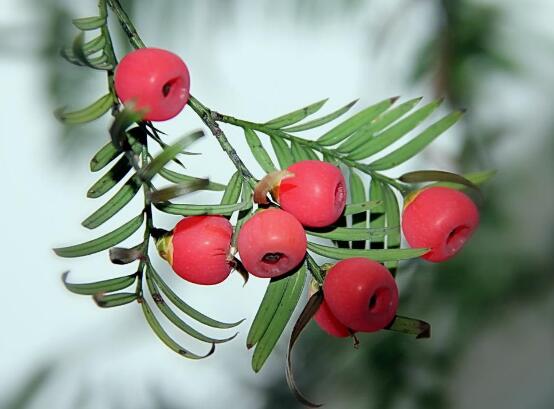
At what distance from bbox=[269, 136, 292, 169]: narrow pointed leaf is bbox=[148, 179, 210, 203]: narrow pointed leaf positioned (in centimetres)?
12

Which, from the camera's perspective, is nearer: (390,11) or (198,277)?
(198,277)

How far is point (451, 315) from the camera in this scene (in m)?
1.10

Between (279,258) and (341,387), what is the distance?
0.73 meters

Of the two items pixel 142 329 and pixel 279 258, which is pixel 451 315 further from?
pixel 279 258

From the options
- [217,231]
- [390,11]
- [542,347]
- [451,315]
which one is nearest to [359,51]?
[390,11]

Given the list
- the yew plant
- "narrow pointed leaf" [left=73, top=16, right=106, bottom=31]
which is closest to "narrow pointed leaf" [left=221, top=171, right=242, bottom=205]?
the yew plant

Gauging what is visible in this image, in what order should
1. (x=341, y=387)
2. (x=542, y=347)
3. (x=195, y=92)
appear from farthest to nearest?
(x=542, y=347) → (x=341, y=387) → (x=195, y=92)

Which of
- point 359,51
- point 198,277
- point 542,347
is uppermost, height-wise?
point 198,277

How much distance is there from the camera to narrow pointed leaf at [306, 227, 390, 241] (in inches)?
14.9

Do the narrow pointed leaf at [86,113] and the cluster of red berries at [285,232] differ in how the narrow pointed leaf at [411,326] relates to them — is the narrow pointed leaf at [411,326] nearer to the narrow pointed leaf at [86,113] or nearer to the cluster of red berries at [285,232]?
the cluster of red berries at [285,232]

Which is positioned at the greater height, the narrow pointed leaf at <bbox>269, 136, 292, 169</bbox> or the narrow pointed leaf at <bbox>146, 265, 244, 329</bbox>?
the narrow pointed leaf at <bbox>269, 136, 292, 169</bbox>

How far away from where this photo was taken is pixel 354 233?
1.25ft

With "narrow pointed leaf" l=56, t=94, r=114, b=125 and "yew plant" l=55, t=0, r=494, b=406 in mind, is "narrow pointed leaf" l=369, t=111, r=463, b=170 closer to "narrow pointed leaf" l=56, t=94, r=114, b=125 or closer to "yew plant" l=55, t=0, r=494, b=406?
"yew plant" l=55, t=0, r=494, b=406

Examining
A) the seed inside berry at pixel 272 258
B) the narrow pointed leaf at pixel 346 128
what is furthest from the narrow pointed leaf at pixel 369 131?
the seed inside berry at pixel 272 258
